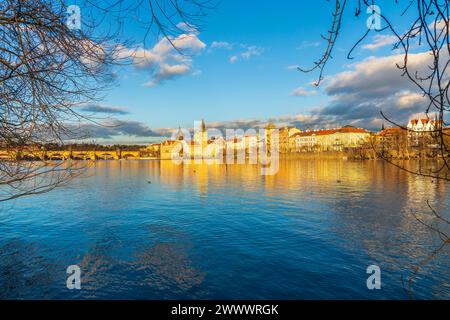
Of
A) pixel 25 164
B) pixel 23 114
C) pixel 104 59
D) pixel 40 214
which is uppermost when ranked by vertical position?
pixel 104 59

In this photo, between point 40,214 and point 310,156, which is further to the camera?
point 310,156

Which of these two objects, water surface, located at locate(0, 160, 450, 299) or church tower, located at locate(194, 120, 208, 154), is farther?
church tower, located at locate(194, 120, 208, 154)

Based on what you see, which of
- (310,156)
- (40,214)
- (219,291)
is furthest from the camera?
(310,156)

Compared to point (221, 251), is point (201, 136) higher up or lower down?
higher up

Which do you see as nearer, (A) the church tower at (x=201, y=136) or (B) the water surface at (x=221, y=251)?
(B) the water surface at (x=221, y=251)

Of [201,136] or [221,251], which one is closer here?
[221,251]

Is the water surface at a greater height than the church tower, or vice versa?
the church tower

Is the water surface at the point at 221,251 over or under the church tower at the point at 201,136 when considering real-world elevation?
under
